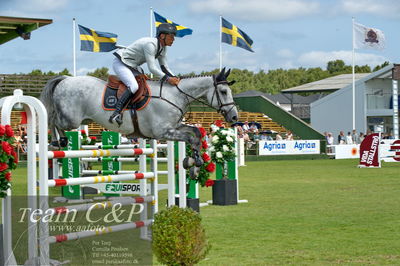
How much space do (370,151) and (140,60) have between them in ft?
55.6

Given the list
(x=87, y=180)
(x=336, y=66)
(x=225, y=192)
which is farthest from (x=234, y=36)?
(x=336, y=66)

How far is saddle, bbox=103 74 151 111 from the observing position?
7.02 metres

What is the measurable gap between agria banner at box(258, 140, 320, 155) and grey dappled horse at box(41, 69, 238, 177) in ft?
76.8

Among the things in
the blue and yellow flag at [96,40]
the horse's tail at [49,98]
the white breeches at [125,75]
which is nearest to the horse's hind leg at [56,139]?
the horse's tail at [49,98]

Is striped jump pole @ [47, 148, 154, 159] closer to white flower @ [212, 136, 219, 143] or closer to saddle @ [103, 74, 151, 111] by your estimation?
saddle @ [103, 74, 151, 111]

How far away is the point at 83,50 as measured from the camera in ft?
73.9

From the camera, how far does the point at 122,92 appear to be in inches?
277

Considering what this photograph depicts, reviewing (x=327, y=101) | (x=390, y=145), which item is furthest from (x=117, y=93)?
(x=327, y=101)

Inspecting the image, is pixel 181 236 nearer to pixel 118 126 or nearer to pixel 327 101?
pixel 118 126

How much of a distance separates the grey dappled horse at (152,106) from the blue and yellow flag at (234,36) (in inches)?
621

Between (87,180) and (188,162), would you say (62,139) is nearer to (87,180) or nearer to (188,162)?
(87,180)

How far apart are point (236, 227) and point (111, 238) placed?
5.51 ft

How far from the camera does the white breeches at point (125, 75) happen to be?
698 centimetres

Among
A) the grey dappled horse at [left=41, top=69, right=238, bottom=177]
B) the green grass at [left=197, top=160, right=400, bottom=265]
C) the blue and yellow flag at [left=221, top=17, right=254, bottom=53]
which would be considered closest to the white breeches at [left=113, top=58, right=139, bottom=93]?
the grey dappled horse at [left=41, top=69, right=238, bottom=177]
